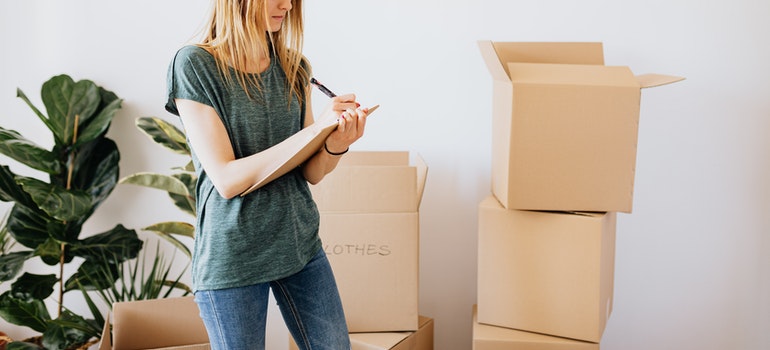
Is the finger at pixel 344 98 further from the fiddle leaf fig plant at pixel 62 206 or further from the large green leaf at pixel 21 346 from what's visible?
the large green leaf at pixel 21 346

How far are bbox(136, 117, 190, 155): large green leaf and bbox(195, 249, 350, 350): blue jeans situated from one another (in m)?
1.11

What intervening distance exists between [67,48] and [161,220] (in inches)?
26.9

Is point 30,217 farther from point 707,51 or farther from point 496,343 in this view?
point 707,51

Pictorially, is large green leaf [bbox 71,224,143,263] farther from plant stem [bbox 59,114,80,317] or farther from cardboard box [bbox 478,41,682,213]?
cardboard box [bbox 478,41,682,213]

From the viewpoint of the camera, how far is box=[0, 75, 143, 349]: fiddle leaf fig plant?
2.21 m

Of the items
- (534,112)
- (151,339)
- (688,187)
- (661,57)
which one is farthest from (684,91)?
(151,339)

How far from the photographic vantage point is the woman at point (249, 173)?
3.96 ft

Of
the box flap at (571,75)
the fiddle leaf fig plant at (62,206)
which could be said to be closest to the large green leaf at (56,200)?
the fiddle leaf fig plant at (62,206)

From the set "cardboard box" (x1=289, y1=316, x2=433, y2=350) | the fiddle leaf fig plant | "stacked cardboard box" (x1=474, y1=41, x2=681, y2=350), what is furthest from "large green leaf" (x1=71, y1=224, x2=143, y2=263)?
"stacked cardboard box" (x1=474, y1=41, x2=681, y2=350)

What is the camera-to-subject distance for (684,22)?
2.07 m

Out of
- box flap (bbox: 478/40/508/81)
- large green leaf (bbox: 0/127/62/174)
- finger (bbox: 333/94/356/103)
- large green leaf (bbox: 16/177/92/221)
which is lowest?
large green leaf (bbox: 16/177/92/221)

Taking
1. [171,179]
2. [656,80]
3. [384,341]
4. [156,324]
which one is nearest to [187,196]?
[171,179]

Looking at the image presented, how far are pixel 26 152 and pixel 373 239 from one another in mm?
1119

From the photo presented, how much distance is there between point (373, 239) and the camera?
6.54 ft
